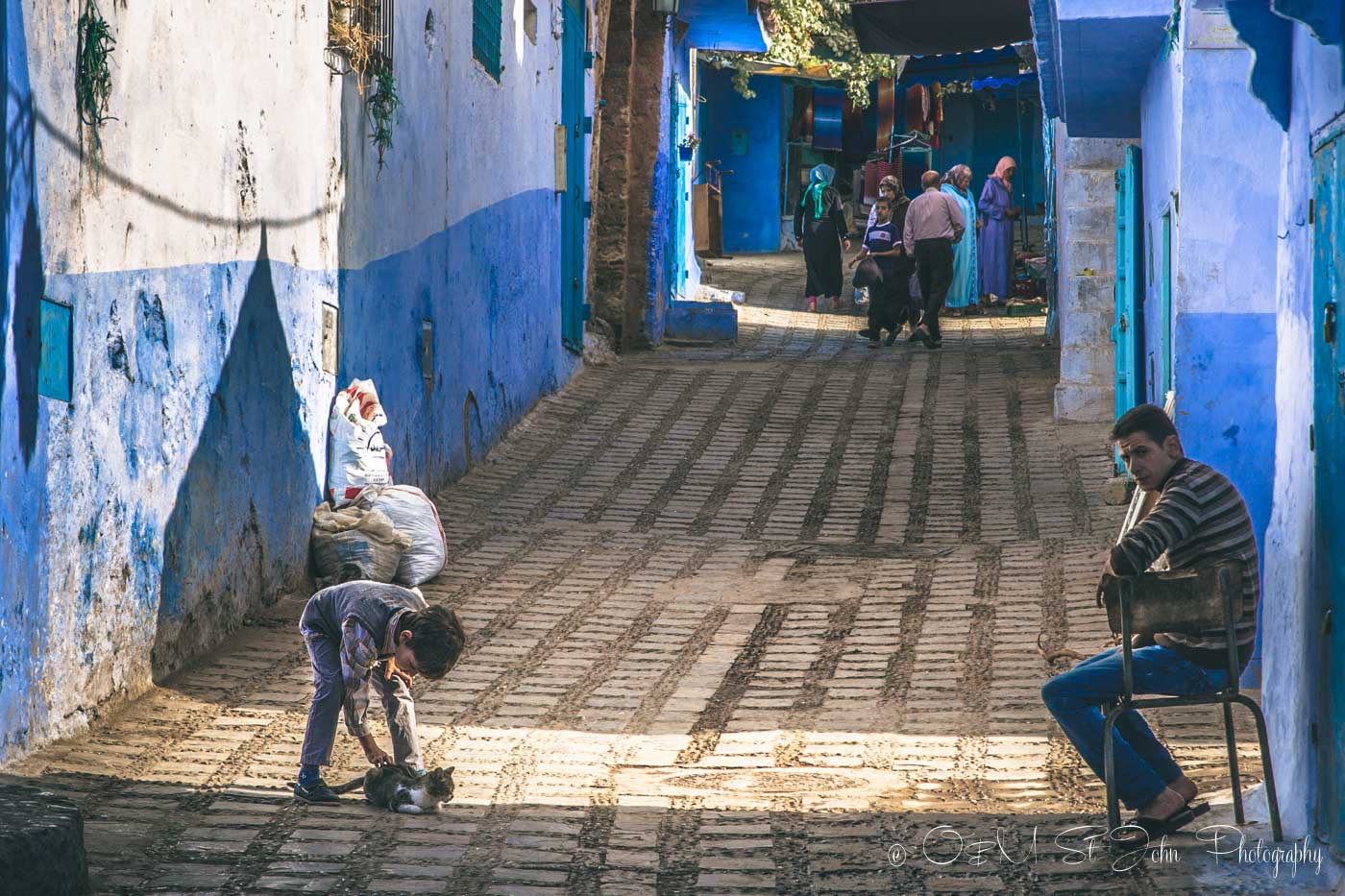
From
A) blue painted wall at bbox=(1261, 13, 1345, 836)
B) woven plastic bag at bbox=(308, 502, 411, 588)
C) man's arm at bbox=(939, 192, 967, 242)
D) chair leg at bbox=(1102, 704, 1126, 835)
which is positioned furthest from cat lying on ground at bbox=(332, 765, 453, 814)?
man's arm at bbox=(939, 192, 967, 242)

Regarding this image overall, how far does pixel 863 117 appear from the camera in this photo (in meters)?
28.5

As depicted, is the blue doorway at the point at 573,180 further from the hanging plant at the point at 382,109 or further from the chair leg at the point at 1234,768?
the chair leg at the point at 1234,768

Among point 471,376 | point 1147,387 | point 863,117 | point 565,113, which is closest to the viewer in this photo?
point 1147,387

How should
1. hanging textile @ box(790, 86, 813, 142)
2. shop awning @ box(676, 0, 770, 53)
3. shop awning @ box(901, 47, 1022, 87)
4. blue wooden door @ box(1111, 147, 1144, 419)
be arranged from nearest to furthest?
1. blue wooden door @ box(1111, 147, 1144, 419)
2. shop awning @ box(676, 0, 770, 53)
3. shop awning @ box(901, 47, 1022, 87)
4. hanging textile @ box(790, 86, 813, 142)

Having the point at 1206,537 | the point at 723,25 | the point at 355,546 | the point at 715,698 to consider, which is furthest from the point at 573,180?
the point at 1206,537

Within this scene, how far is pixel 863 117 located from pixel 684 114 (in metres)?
9.15

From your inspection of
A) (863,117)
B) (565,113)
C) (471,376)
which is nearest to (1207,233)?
(471,376)

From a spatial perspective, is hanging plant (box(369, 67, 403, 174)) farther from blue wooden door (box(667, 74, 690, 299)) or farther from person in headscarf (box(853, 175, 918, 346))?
blue wooden door (box(667, 74, 690, 299))

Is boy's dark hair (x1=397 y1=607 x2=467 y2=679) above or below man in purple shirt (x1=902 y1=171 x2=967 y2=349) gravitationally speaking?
below

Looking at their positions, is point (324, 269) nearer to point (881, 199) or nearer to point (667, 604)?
point (667, 604)

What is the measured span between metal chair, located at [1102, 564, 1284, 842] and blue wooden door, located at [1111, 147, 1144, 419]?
18.1ft

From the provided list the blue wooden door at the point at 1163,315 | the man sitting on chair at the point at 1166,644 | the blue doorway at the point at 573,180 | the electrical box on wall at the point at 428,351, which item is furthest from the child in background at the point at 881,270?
the man sitting on chair at the point at 1166,644

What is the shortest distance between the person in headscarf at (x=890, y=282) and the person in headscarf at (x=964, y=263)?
1015mm

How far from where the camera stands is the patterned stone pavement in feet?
15.3
